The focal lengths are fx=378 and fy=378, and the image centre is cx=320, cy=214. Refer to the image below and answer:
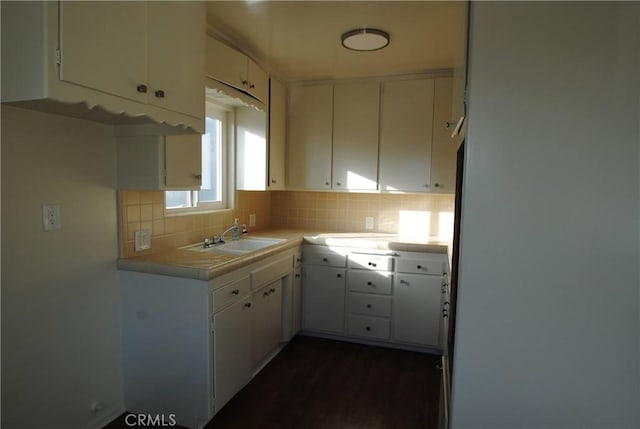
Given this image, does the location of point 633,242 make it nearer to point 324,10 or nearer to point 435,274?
point 324,10

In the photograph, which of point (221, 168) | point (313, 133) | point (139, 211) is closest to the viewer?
point (139, 211)

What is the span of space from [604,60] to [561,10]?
17 centimetres

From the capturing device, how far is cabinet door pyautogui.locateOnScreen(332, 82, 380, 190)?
3.25 meters

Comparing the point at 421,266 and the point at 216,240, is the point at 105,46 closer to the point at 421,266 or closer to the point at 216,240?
the point at 216,240

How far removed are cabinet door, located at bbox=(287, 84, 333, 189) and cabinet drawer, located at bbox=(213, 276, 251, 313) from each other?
140 centimetres

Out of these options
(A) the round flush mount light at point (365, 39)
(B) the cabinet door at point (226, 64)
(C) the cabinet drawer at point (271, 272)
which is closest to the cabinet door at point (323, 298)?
(C) the cabinet drawer at point (271, 272)

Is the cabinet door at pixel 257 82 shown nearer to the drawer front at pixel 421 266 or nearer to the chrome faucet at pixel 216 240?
the chrome faucet at pixel 216 240

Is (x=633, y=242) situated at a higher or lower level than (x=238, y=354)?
higher

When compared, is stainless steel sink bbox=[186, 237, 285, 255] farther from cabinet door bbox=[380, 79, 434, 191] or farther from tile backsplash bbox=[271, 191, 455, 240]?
cabinet door bbox=[380, 79, 434, 191]

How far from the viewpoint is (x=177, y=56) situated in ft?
5.63

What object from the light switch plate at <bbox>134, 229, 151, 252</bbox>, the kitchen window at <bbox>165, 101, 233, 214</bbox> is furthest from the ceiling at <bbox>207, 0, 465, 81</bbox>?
the light switch plate at <bbox>134, 229, 151, 252</bbox>

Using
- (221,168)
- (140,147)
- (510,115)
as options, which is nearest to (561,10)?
(510,115)

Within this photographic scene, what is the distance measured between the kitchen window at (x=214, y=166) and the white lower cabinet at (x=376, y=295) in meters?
0.83

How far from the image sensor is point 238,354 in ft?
7.20
